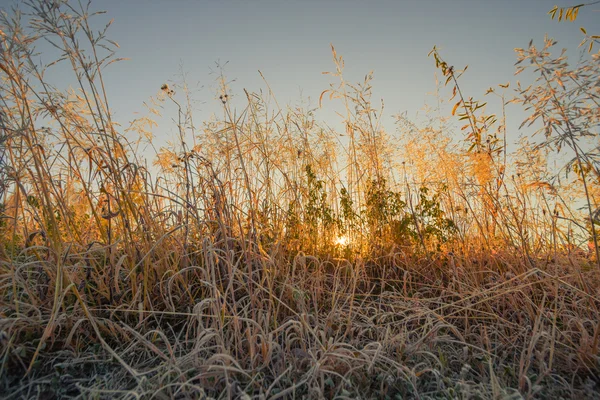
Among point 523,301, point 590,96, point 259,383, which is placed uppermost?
point 590,96

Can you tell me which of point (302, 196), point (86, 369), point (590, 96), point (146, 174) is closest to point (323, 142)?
point (302, 196)

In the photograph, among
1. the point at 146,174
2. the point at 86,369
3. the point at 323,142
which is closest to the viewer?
the point at 86,369

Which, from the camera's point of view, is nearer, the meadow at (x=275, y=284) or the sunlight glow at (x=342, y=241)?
the meadow at (x=275, y=284)

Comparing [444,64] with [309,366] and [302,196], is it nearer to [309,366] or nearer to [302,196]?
[302,196]

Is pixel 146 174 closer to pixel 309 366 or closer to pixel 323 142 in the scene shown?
pixel 309 366

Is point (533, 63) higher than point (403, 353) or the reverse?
higher

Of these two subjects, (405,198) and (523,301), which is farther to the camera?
(405,198)

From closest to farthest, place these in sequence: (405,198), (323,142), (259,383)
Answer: (259,383) < (405,198) < (323,142)

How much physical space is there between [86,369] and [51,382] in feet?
0.38

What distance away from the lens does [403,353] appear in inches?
49.9

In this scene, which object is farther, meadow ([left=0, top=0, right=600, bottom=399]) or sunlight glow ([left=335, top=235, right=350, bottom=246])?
sunlight glow ([left=335, top=235, right=350, bottom=246])

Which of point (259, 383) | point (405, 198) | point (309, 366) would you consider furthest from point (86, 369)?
point (405, 198)

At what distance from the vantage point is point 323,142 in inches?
112

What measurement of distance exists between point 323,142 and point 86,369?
2206 mm
